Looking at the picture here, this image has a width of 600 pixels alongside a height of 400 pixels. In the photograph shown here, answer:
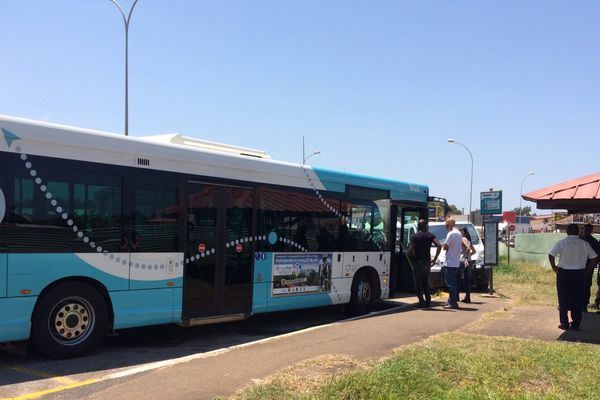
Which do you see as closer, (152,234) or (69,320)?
(69,320)

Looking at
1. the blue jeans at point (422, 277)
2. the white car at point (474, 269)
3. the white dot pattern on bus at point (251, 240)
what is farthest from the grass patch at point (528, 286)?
the white dot pattern on bus at point (251, 240)

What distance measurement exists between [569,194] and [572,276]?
1551 millimetres

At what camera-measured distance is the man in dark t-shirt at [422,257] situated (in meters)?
11.8

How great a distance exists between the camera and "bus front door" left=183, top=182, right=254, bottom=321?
795 centimetres

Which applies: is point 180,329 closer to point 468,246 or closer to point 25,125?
point 25,125

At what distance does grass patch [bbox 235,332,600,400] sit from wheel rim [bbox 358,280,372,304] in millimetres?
3922

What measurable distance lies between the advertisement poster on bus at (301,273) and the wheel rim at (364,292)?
1.06m

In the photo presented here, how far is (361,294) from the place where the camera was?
36.8 feet

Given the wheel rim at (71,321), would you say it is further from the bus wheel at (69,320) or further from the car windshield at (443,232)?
the car windshield at (443,232)

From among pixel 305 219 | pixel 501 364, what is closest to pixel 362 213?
pixel 305 219

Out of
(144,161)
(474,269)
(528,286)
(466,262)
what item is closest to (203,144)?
(144,161)

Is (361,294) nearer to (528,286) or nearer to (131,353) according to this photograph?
(131,353)

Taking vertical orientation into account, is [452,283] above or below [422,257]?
below

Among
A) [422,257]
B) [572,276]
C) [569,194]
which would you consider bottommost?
[572,276]
